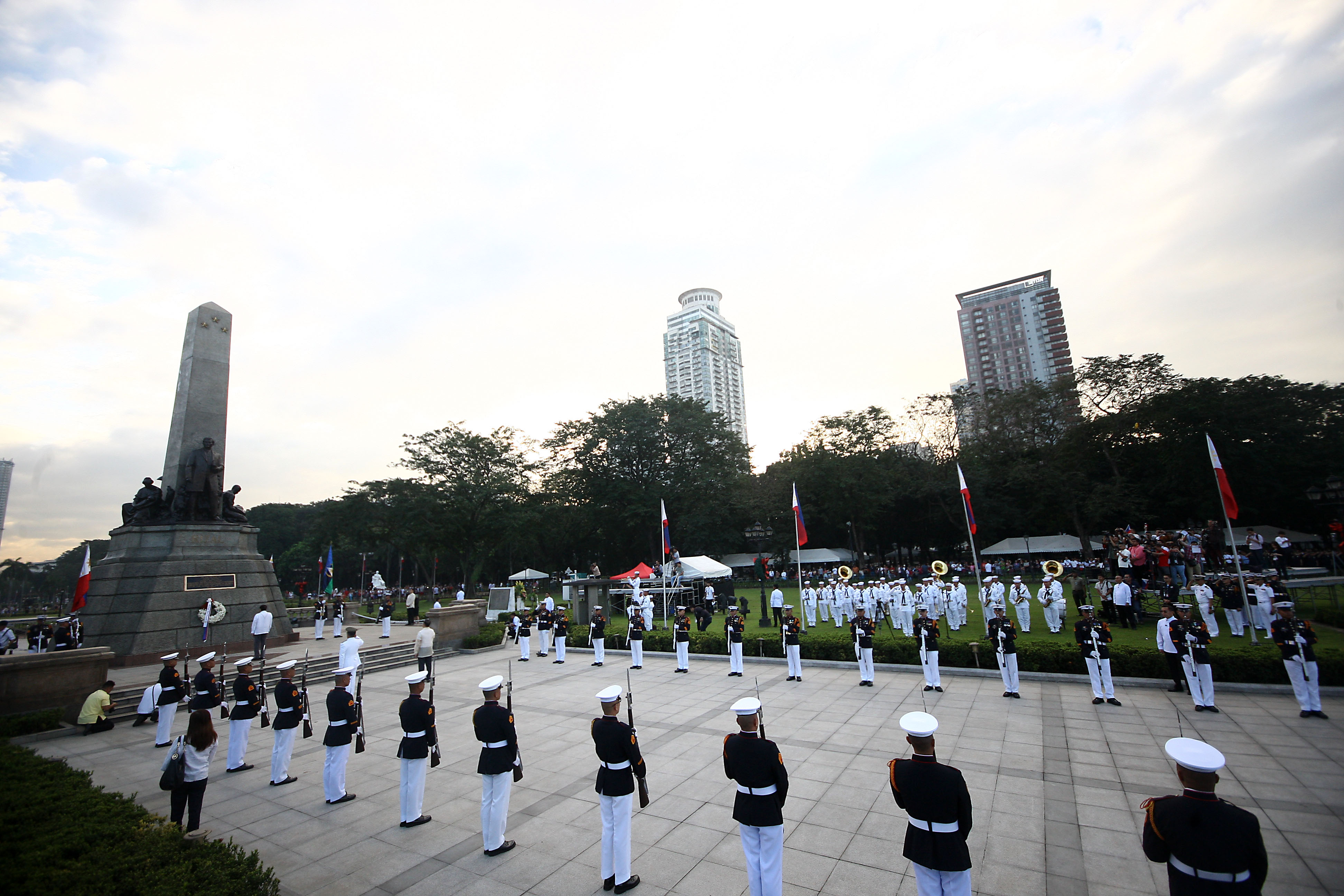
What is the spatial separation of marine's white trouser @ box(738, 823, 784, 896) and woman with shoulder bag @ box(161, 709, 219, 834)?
6547 mm

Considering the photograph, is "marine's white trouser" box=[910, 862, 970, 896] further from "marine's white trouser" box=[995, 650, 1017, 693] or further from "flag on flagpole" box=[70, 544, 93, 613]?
"flag on flagpole" box=[70, 544, 93, 613]

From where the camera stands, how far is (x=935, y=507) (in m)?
54.6

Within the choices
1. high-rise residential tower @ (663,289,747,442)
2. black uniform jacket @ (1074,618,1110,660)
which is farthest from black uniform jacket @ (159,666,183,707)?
high-rise residential tower @ (663,289,747,442)

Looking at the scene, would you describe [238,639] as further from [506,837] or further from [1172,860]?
[1172,860]

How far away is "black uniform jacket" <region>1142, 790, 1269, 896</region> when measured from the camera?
11.7 ft

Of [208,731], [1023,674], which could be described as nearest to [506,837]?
[208,731]

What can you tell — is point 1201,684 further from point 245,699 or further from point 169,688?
point 169,688

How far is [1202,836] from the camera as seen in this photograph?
3697 millimetres

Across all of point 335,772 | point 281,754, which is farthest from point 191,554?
point 335,772

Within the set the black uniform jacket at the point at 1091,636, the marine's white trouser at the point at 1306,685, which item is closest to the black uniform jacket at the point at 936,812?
the black uniform jacket at the point at 1091,636

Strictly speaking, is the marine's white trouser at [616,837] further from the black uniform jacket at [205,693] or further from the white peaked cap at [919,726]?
the black uniform jacket at [205,693]

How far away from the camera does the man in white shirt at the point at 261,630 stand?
58.4 feet

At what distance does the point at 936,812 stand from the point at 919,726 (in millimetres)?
601

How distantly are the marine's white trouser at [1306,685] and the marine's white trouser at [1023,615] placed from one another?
35.0ft
